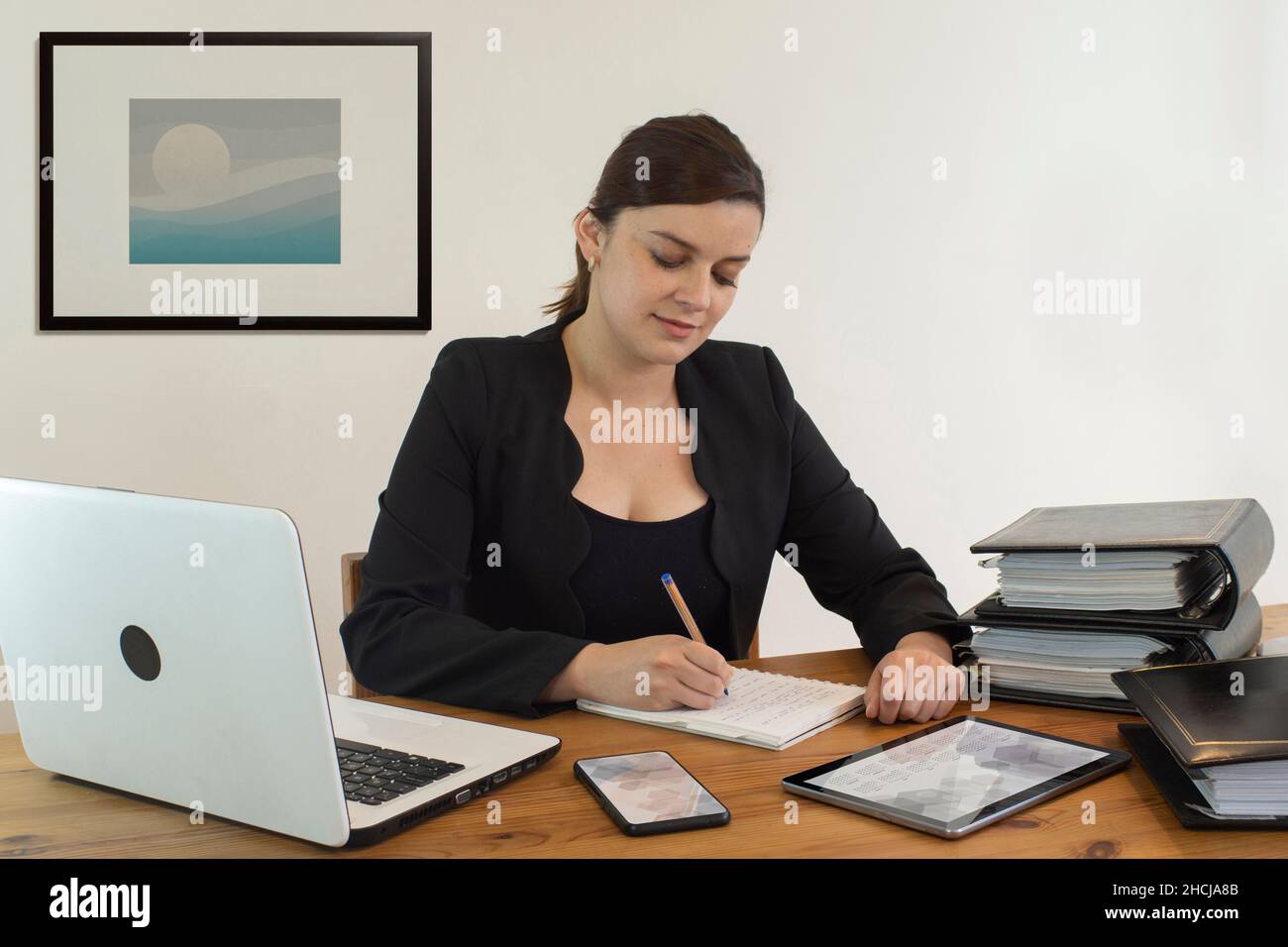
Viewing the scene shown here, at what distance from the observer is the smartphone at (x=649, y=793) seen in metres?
0.81

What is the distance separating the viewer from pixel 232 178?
264 centimetres

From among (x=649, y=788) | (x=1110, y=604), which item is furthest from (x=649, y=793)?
(x=1110, y=604)

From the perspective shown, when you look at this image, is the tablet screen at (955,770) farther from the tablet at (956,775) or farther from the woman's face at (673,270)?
the woman's face at (673,270)

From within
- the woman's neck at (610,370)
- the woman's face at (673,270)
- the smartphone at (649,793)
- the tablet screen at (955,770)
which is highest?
the woman's face at (673,270)

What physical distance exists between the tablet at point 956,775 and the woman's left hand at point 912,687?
0.05m

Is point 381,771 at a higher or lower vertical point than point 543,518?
lower

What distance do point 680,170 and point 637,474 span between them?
43 cm

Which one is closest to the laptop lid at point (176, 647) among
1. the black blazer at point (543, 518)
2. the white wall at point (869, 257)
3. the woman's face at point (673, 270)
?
the black blazer at point (543, 518)

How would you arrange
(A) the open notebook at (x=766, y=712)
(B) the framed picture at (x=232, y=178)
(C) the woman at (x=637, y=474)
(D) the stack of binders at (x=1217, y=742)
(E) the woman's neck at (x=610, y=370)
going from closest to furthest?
(D) the stack of binders at (x=1217, y=742), (A) the open notebook at (x=766, y=712), (C) the woman at (x=637, y=474), (E) the woman's neck at (x=610, y=370), (B) the framed picture at (x=232, y=178)

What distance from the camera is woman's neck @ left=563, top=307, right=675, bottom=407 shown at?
63.8 inches

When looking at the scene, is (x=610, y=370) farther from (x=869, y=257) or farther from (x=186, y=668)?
(x=869, y=257)
